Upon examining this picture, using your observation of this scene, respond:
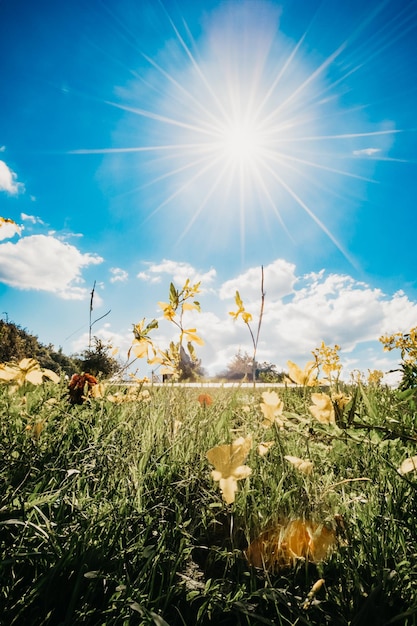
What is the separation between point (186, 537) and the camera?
0.99m

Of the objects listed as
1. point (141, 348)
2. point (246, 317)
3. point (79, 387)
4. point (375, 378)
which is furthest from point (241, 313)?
point (375, 378)

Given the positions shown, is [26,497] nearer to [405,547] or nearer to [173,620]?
[173,620]

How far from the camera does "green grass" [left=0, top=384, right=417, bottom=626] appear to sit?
2.39ft

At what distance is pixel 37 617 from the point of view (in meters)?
0.69

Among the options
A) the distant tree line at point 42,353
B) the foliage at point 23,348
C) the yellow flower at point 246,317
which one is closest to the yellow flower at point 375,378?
the yellow flower at point 246,317

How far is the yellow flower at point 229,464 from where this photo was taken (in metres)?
0.68

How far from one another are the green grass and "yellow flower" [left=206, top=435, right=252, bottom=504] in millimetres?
245

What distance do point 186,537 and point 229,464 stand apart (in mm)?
474

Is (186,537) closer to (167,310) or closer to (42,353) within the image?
(167,310)

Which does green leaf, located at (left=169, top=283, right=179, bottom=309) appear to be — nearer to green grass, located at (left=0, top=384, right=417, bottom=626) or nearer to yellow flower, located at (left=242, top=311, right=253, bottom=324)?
yellow flower, located at (left=242, top=311, right=253, bottom=324)

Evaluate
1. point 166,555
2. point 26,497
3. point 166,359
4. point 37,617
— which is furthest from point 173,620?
point 166,359

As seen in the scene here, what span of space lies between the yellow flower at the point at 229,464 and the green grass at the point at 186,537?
0.80 ft

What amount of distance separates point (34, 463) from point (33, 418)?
0.29 metres

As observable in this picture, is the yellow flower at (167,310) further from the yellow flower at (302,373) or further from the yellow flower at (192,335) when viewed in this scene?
the yellow flower at (302,373)
